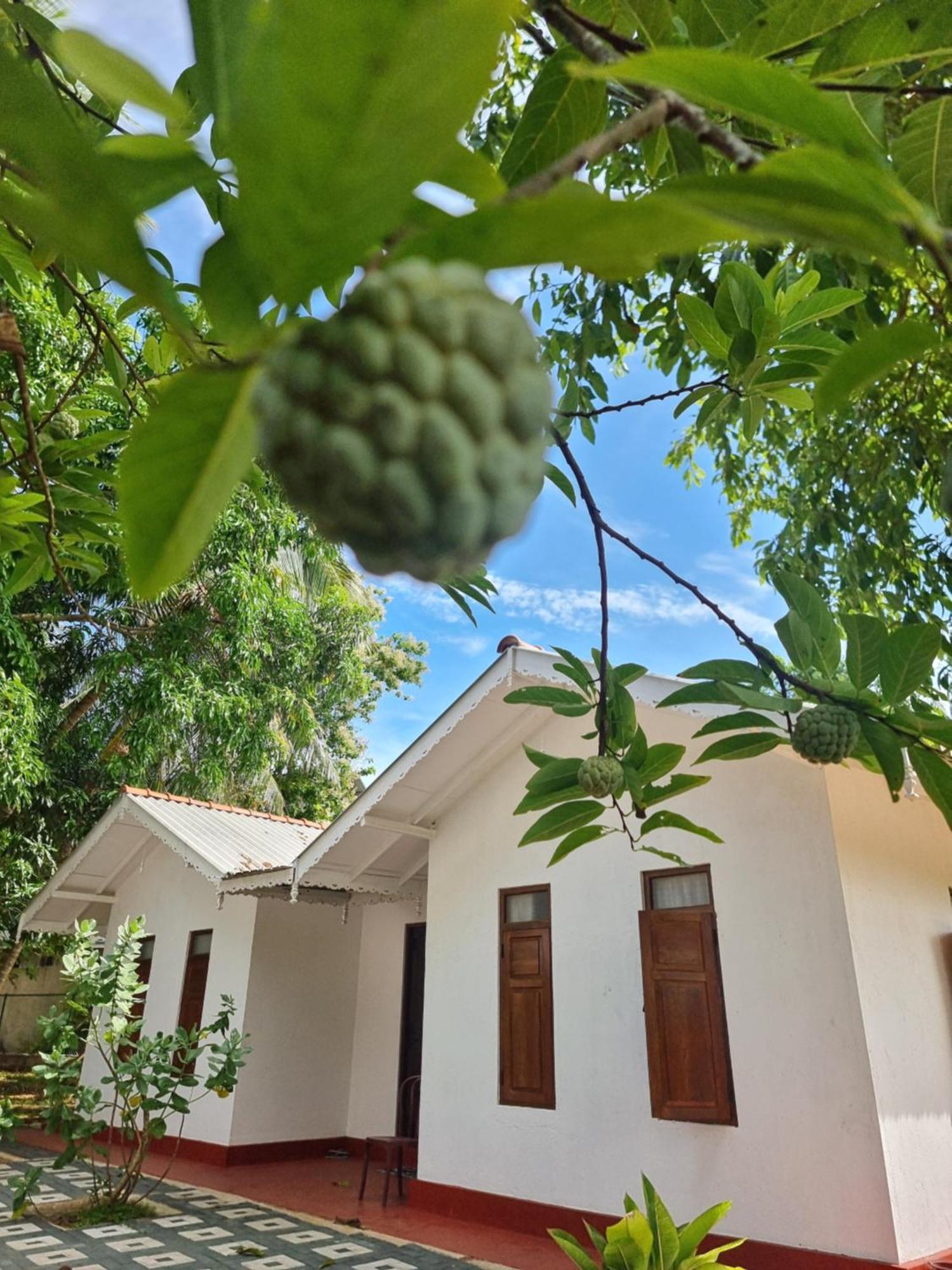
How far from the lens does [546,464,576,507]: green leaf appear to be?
1.26 meters

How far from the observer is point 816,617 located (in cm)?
152

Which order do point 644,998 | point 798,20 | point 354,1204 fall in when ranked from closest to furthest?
point 798,20
point 644,998
point 354,1204

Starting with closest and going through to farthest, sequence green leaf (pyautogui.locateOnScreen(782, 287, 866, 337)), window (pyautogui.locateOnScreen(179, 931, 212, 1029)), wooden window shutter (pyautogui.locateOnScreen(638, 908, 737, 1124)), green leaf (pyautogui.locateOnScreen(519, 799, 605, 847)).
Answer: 1. green leaf (pyautogui.locateOnScreen(782, 287, 866, 337))
2. green leaf (pyautogui.locateOnScreen(519, 799, 605, 847))
3. wooden window shutter (pyautogui.locateOnScreen(638, 908, 737, 1124))
4. window (pyautogui.locateOnScreen(179, 931, 212, 1029))

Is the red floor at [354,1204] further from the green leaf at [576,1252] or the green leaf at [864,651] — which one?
the green leaf at [864,651]

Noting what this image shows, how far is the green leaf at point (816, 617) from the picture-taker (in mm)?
1500

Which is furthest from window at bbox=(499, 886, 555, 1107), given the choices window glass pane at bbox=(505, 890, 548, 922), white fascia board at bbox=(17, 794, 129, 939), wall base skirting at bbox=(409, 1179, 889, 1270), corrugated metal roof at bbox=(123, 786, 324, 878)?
white fascia board at bbox=(17, 794, 129, 939)

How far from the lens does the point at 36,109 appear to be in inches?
15.0

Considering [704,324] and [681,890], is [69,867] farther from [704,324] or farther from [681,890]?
[704,324]

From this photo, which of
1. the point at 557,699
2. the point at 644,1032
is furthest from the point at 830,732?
the point at 644,1032

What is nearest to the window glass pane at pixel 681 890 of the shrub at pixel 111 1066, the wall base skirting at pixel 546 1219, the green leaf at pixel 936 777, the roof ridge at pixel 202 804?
the wall base skirting at pixel 546 1219

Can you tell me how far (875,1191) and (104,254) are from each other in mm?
5031

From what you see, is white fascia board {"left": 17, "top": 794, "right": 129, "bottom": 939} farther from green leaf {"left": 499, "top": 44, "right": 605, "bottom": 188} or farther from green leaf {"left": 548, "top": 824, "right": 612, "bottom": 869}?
green leaf {"left": 499, "top": 44, "right": 605, "bottom": 188}

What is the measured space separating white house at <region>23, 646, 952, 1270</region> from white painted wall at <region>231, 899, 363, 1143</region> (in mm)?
28

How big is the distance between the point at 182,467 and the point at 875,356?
0.36 metres
